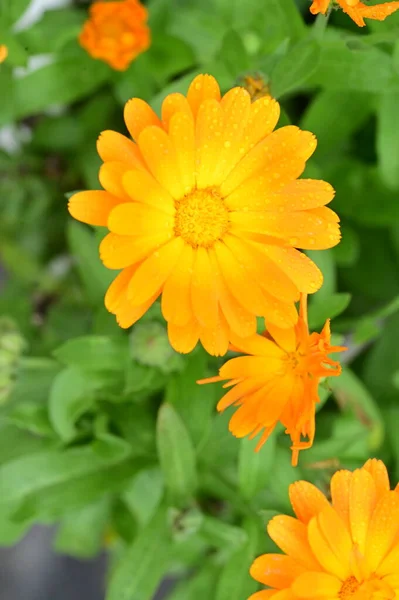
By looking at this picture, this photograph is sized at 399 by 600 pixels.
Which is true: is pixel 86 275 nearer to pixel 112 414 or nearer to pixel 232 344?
pixel 112 414

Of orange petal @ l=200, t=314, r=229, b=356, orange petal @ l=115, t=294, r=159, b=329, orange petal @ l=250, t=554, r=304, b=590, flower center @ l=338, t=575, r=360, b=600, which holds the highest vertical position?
orange petal @ l=115, t=294, r=159, b=329

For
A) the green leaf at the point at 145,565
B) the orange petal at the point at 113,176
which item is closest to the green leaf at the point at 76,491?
the green leaf at the point at 145,565

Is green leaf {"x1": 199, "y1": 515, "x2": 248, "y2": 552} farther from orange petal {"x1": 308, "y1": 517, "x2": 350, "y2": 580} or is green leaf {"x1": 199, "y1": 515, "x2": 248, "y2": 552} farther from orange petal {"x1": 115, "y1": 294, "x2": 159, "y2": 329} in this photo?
A: orange petal {"x1": 115, "y1": 294, "x2": 159, "y2": 329}

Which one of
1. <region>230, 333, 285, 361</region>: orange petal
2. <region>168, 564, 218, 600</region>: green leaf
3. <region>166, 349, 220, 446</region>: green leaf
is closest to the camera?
<region>230, 333, 285, 361</region>: orange petal

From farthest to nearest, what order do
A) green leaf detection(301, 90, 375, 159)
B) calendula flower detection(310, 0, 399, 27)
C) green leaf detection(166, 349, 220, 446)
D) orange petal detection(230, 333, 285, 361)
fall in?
green leaf detection(301, 90, 375, 159), green leaf detection(166, 349, 220, 446), orange petal detection(230, 333, 285, 361), calendula flower detection(310, 0, 399, 27)

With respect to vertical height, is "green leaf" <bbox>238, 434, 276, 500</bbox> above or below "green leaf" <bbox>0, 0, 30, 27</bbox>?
below

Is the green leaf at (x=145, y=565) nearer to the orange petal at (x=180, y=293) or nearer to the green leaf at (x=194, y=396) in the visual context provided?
the green leaf at (x=194, y=396)

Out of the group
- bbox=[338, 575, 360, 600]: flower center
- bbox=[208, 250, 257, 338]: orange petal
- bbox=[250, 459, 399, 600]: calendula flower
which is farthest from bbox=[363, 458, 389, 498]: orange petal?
bbox=[208, 250, 257, 338]: orange petal
